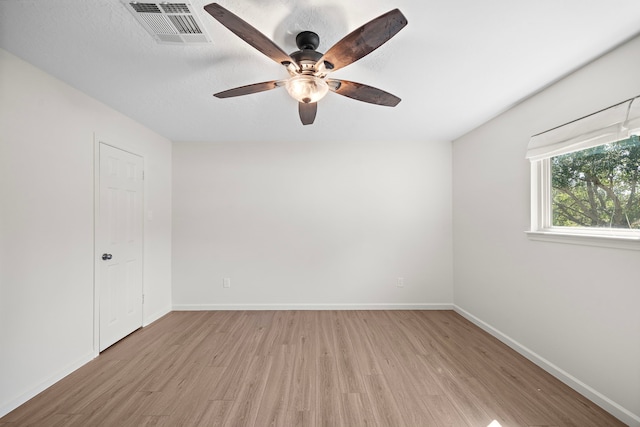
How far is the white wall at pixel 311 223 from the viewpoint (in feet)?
11.8

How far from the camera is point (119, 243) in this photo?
2.70 meters

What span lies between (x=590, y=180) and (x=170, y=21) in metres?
2.95

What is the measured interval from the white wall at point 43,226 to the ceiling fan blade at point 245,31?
172 centimetres

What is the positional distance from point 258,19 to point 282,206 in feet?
7.96

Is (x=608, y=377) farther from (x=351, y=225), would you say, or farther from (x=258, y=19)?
(x=258, y=19)

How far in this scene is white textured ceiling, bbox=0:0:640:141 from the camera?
1.35m

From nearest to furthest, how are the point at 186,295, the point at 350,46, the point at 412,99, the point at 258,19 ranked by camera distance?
the point at 350,46 → the point at 258,19 → the point at 412,99 → the point at 186,295

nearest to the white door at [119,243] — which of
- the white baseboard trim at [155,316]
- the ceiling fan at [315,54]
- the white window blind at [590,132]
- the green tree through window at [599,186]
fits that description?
the white baseboard trim at [155,316]

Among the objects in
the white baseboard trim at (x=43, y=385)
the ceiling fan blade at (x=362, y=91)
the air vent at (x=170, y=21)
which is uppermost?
the air vent at (x=170, y=21)

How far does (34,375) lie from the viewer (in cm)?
186

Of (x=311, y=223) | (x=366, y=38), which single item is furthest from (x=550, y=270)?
(x=311, y=223)

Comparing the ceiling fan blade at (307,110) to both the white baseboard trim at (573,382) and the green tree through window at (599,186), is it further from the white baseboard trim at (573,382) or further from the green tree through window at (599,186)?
the white baseboard trim at (573,382)

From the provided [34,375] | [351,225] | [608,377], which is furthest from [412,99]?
[34,375]

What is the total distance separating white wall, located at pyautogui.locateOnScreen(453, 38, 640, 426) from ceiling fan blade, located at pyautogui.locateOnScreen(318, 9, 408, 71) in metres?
1.60
